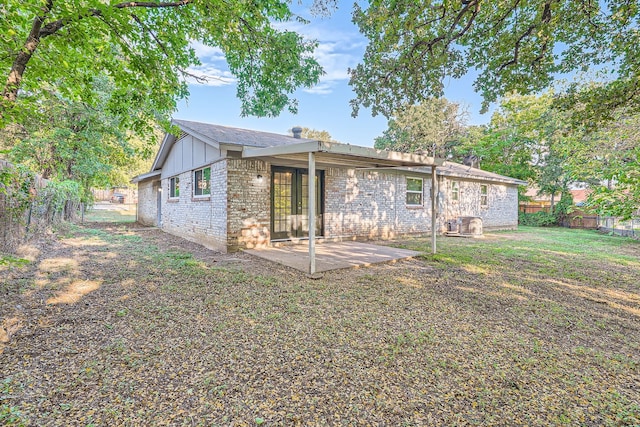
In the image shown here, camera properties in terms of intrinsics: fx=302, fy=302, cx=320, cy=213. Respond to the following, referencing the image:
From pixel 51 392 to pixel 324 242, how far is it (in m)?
7.73

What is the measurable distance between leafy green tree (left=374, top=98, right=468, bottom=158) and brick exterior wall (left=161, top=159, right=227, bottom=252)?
19.9 metres

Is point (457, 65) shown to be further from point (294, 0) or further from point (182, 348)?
point (182, 348)

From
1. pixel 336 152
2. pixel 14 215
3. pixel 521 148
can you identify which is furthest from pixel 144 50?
pixel 521 148

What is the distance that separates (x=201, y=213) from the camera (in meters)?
9.67

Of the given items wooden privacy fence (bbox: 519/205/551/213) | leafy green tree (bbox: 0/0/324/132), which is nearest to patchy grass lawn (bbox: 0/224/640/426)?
leafy green tree (bbox: 0/0/324/132)

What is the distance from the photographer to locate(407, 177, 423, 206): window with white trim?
1219 centimetres

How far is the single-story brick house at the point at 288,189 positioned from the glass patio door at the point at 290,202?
30mm

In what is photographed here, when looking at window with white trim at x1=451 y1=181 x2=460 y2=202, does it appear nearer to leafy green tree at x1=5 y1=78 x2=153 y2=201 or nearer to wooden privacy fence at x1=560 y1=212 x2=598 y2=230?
wooden privacy fence at x1=560 y1=212 x2=598 y2=230

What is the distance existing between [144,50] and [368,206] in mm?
7909

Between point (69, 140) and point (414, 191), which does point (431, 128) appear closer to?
point (414, 191)

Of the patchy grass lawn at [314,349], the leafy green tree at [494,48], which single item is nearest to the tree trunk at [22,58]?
the patchy grass lawn at [314,349]

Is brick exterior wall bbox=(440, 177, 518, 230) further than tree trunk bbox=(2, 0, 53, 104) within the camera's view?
Yes

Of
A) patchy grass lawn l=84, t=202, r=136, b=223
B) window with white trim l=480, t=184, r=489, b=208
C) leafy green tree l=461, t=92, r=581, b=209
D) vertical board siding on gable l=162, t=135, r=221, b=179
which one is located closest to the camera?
vertical board siding on gable l=162, t=135, r=221, b=179

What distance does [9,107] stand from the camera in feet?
10.2
